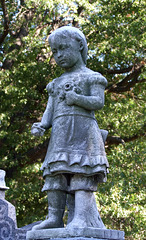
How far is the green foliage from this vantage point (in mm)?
12859

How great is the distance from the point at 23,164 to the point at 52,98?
8.86 meters

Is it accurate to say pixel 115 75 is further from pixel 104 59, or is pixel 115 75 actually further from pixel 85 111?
pixel 85 111

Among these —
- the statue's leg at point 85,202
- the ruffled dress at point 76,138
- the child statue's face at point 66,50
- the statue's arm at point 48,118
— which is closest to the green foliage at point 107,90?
the statue's arm at point 48,118

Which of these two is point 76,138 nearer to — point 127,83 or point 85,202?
point 85,202

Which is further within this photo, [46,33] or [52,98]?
[46,33]

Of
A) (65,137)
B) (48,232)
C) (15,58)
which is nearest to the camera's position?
(48,232)

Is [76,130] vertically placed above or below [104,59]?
below

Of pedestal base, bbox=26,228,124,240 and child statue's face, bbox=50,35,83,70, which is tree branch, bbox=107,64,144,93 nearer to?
child statue's face, bbox=50,35,83,70

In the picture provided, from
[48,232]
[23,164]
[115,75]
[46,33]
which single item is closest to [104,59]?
[115,75]

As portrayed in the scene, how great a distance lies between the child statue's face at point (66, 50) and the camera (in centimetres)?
505

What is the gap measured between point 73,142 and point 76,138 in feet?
0.19

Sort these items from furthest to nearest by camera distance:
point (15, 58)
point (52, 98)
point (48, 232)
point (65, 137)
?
point (15, 58)
point (52, 98)
point (65, 137)
point (48, 232)

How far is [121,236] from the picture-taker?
475 centimetres

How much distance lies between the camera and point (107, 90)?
1444 cm
